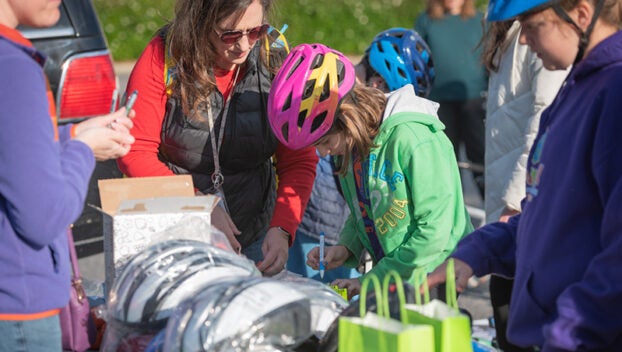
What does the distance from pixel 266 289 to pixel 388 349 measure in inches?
15.4

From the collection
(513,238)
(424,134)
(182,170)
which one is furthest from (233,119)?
(513,238)

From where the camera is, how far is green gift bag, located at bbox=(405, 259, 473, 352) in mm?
2305

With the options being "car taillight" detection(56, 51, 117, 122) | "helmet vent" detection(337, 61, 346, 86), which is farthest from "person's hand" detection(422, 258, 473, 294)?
"car taillight" detection(56, 51, 117, 122)

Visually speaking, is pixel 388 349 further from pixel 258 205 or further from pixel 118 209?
pixel 258 205

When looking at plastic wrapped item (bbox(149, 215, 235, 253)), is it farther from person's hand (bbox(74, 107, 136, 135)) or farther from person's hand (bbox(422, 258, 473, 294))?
person's hand (bbox(422, 258, 473, 294))

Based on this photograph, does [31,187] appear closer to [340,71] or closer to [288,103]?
[288,103]

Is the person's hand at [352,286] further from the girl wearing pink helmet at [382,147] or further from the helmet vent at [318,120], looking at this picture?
the helmet vent at [318,120]

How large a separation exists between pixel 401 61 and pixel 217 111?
1.55 meters

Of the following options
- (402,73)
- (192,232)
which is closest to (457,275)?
(192,232)

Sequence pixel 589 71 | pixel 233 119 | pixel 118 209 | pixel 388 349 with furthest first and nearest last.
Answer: pixel 233 119, pixel 118 209, pixel 589 71, pixel 388 349

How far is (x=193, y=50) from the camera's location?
378cm

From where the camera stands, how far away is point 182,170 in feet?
13.0

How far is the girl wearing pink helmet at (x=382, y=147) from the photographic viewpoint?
11.3 feet

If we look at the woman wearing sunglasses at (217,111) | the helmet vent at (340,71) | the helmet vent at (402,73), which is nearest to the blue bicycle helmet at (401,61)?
the helmet vent at (402,73)
